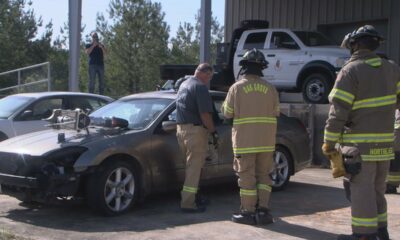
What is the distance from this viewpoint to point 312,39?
543 inches

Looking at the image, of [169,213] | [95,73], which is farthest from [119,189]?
[95,73]

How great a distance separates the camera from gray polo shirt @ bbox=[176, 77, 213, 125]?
7.18m

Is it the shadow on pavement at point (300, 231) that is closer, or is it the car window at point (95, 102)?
the shadow on pavement at point (300, 231)

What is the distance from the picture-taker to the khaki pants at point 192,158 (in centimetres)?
724

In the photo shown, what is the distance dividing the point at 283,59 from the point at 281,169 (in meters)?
5.18

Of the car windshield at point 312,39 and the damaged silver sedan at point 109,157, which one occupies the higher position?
the car windshield at point 312,39

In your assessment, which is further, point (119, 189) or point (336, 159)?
point (119, 189)

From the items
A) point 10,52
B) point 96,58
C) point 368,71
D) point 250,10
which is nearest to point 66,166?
point 368,71

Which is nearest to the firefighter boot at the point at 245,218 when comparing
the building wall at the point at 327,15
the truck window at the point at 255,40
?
the truck window at the point at 255,40

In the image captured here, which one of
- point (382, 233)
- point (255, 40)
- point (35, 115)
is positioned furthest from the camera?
point (255, 40)

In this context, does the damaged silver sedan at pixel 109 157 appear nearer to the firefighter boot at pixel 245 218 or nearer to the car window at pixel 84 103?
the firefighter boot at pixel 245 218

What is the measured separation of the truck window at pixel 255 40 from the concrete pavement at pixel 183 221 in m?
6.53

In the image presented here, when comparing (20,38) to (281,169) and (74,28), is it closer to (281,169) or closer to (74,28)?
(74,28)

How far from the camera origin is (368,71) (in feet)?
17.8
